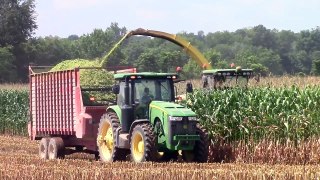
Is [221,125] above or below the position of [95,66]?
below

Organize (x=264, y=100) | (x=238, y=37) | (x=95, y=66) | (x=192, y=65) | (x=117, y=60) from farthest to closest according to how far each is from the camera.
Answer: (x=238, y=37), (x=117, y=60), (x=192, y=65), (x=95, y=66), (x=264, y=100)

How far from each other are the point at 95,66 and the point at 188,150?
16.0 ft

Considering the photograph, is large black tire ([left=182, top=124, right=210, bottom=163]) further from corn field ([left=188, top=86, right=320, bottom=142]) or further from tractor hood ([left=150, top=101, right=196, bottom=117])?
corn field ([left=188, top=86, right=320, bottom=142])

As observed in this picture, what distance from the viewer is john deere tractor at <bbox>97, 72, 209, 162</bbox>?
47.2ft

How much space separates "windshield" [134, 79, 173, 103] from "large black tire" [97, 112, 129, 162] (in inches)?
Answer: 30.3

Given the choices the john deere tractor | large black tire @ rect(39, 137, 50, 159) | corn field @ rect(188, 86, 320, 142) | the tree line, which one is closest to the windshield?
the john deere tractor

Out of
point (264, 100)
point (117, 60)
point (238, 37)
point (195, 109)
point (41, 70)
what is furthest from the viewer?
point (238, 37)

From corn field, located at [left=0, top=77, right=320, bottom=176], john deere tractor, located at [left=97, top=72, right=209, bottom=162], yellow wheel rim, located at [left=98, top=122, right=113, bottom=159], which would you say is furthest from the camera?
yellow wheel rim, located at [left=98, top=122, right=113, bottom=159]

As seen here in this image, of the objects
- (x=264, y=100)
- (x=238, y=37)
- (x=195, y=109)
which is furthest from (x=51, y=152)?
(x=238, y=37)


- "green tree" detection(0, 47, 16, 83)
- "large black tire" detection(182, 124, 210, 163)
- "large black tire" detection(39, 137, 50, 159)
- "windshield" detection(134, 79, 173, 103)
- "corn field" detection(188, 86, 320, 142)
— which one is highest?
"green tree" detection(0, 47, 16, 83)

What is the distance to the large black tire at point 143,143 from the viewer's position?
1421cm

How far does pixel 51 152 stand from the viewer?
59.9 feet

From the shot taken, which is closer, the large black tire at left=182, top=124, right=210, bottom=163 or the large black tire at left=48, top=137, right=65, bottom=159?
the large black tire at left=182, top=124, right=210, bottom=163

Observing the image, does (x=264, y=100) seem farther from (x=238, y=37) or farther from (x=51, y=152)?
(x=238, y=37)
